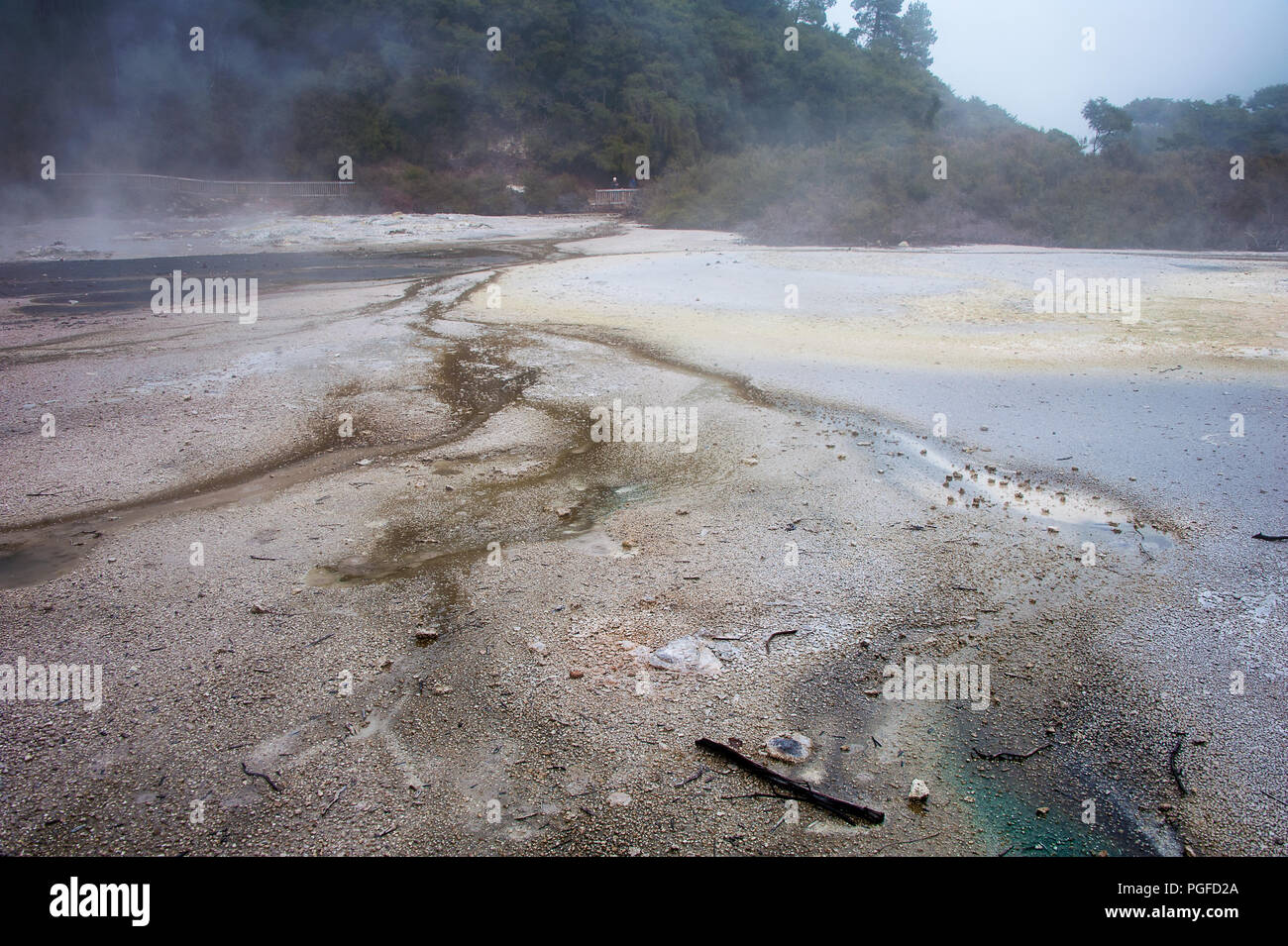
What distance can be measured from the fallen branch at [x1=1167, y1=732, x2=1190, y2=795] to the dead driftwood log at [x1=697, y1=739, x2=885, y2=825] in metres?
1.06

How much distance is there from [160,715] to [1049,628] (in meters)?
3.78

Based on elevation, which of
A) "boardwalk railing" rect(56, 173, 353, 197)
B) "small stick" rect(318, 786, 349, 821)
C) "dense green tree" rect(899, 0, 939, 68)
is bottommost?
"small stick" rect(318, 786, 349, 821)

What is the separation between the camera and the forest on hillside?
21.8 meters

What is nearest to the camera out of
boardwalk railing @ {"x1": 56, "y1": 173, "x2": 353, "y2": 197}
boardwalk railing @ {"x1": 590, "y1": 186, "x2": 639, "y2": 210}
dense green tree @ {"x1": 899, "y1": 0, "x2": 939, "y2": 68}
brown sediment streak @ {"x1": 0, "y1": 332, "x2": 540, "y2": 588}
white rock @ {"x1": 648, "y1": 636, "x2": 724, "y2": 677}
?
white rock @ {"x1": 648, "y1": 636, "x2": 724, "y2": 677}

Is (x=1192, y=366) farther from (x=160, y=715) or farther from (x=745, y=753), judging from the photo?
(x=160, y=715)

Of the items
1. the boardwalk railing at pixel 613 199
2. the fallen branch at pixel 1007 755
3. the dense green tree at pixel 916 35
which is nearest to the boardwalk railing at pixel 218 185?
the boardwalk railing at pixel 613 199

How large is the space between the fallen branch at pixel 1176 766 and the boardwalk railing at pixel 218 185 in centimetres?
3726

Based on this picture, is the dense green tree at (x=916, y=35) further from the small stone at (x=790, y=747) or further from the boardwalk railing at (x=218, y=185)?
the small stone at (x=790, y=747)

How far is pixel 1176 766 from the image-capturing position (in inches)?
105

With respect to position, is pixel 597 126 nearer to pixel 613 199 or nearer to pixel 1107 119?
pixel 613 199

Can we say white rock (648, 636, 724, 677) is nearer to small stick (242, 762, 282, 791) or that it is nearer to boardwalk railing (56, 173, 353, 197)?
small stick (242, 762, 282, 791)

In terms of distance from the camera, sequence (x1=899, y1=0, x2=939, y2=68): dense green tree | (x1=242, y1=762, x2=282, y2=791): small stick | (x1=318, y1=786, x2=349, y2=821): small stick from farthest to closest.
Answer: (x1=899, y1=0, x2=939, y2=68): dense green tree < (x1=242, y1=762, x2=282, y2=791): small stick < (x1=318, y1=786, x2=349, y2=821): small stick

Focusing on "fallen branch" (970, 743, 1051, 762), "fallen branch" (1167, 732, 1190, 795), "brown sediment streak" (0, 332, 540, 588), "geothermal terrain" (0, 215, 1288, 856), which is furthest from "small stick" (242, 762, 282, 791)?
"fallen branch" (1167, 732, 1190, 795)

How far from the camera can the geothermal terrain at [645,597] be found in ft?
8.16
